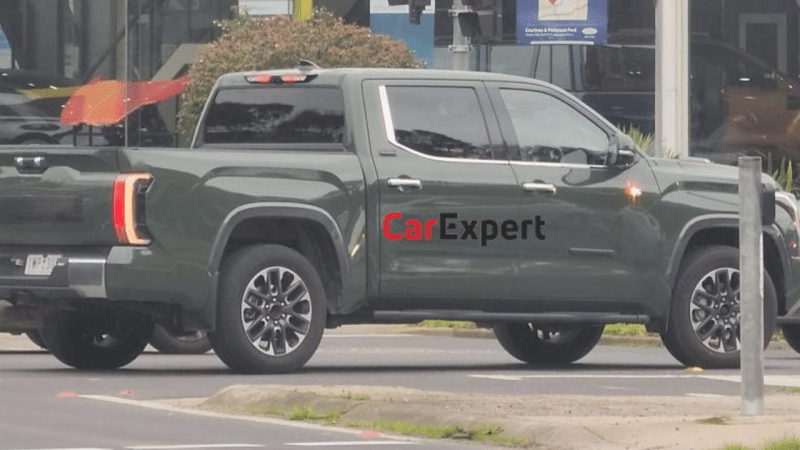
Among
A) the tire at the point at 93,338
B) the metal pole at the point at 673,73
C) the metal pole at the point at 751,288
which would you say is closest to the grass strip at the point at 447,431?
the metal pole at the point at 751,288

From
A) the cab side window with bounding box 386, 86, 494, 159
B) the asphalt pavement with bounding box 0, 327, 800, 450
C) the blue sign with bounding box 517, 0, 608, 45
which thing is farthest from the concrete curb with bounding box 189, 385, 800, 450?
the blue sign with bounding box 517, 0, 608, 45

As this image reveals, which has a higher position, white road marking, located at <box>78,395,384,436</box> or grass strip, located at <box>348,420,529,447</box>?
grass strip, located at <box>348,420,529,447</box>

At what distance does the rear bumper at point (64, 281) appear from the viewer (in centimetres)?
1384

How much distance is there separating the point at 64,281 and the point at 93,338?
1546 mm

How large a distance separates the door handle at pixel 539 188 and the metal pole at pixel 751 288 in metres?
4.40

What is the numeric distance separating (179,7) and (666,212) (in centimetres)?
1940

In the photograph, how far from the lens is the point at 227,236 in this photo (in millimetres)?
A: 14078

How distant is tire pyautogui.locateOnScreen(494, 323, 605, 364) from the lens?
16.6 metres

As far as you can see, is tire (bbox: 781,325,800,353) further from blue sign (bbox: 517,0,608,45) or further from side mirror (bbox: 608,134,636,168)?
blue sign (bbox: 517,0,608,45)

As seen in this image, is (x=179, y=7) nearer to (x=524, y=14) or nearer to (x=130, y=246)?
(x=524, y=14)

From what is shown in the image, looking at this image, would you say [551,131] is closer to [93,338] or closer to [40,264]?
[93,338]

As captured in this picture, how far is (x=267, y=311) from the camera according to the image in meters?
14.2

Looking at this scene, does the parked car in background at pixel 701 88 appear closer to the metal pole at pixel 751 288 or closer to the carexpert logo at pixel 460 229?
the carexpert logo at pixel 460 229

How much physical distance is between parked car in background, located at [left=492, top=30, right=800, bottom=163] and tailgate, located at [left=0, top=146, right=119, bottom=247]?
18265 mm
